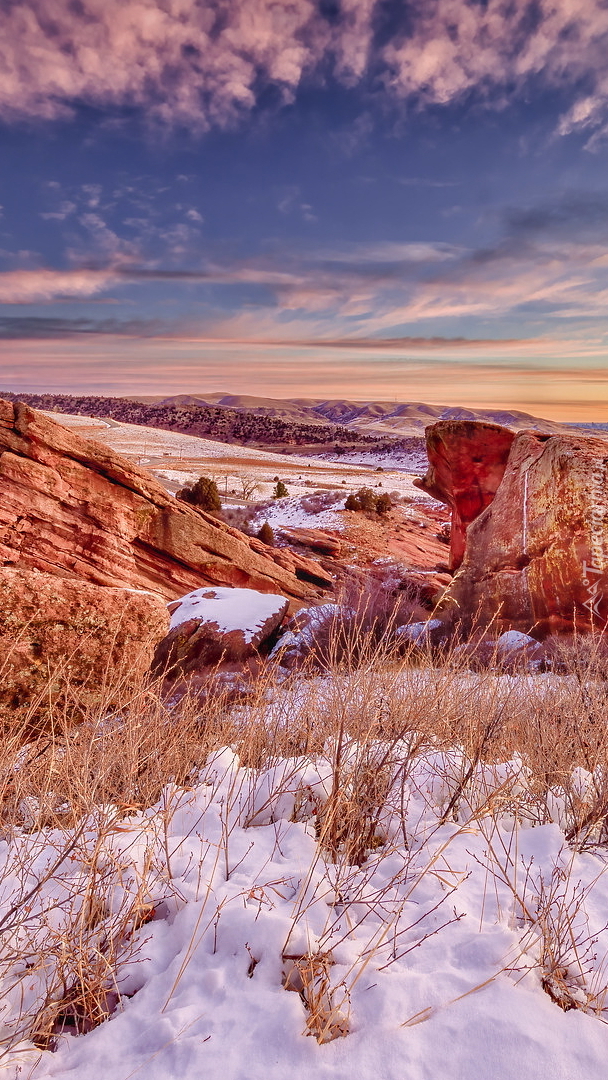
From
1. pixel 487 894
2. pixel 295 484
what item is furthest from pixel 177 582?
pixel 295 484

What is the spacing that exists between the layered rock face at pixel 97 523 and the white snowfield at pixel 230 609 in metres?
1.40

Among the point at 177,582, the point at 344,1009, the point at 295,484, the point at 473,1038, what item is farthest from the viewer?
the point at 295,484

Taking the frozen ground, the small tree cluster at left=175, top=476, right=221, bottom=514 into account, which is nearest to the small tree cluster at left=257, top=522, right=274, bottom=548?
the small tree cluster at left=175, top=476, right=221, bottom=514

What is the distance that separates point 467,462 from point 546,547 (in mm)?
6791

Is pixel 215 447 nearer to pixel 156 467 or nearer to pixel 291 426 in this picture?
pixel 156 467

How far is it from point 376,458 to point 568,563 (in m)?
70.4

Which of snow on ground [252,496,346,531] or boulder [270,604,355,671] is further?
snow on ground [252,496,346,531]

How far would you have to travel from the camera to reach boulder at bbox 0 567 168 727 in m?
6.06

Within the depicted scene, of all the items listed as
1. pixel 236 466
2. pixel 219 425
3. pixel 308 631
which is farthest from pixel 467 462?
pixel 219 425

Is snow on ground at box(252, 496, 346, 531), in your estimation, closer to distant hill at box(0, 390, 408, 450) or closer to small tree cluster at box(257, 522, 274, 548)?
small tree cluster at box(257, 522, 274, 548)

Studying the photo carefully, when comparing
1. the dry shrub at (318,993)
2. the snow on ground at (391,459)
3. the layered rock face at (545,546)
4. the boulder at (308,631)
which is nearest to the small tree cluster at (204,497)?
the boulder at (308,631)

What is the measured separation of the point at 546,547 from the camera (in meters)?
11.8

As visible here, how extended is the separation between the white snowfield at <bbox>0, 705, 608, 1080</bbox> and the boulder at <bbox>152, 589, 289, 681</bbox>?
7.40 meters

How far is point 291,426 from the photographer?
375 ft
